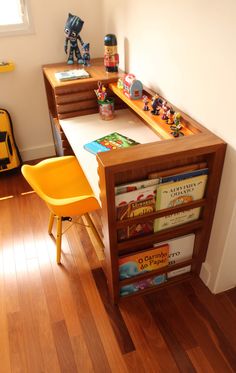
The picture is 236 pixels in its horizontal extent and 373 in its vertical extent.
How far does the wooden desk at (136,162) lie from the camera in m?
1.18

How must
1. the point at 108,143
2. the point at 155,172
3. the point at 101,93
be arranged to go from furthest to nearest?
→ the point at 101,93 < the point at 108,143 < the point at 155,172

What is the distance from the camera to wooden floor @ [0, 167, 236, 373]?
140cm

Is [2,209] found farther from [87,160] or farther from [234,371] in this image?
[234,371]

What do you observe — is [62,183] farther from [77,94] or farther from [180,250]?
[180,250]

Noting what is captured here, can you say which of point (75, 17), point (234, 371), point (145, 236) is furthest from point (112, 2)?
point (234, 371)

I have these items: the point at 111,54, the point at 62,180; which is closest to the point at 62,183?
the point at 62,180

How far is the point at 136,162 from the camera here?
115 centimetres

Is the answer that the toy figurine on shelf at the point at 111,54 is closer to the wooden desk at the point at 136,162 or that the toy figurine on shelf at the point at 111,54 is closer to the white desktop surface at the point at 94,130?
the wooden desk at the point at 136,162

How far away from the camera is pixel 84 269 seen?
1833 mm

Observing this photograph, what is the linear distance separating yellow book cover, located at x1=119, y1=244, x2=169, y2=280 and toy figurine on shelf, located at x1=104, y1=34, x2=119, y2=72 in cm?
126

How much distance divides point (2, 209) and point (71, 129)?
2.88 ft

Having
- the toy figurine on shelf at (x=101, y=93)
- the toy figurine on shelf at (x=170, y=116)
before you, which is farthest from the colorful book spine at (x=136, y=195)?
the toy figurine on shelf at (x=101, y=93)

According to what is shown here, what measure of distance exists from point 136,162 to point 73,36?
1.51 m

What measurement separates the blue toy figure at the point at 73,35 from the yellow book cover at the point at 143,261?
1553 millimetres
